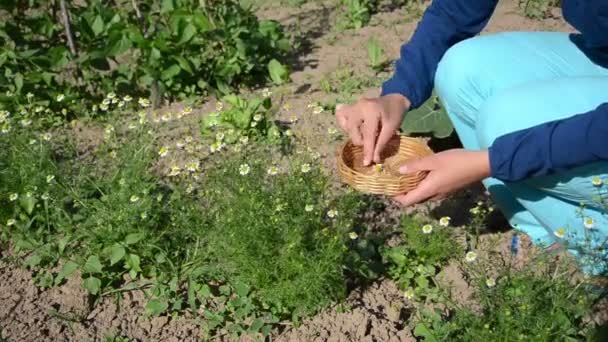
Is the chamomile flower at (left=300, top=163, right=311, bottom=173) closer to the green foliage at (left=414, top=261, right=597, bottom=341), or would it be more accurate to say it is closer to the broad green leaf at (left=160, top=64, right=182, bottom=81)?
the green foliage at (left=414, top=261, right=597, bottom=341)

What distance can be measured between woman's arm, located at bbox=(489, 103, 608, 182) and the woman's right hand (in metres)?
0.40

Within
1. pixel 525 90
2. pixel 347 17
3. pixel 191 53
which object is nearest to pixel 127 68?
pixel 191 53

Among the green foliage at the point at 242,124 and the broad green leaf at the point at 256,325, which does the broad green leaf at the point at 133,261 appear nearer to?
the broad green leaf at the point at 256,325

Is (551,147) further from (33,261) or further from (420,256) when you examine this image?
(33,261)

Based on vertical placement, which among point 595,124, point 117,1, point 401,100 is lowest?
point 117,1

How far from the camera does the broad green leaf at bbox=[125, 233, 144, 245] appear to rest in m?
2.39

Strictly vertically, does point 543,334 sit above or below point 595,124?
below

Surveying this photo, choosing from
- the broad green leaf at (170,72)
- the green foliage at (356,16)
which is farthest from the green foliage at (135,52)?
the green foliage at (356,16)

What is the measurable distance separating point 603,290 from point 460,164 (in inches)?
24.2

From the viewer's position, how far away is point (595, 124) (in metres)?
1.79

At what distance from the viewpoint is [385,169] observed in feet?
7.76

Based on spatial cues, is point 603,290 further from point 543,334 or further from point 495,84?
point 495,84

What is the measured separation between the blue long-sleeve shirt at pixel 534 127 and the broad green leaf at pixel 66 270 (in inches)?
46.7

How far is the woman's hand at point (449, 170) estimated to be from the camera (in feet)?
6.28
